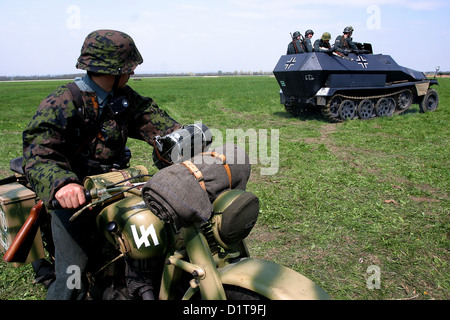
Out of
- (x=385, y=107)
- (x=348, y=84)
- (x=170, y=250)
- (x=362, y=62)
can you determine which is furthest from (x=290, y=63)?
(x=170, y=250)

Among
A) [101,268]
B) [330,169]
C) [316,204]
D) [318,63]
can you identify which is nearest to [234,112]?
[318,63]

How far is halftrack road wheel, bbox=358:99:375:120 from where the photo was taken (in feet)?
45.9

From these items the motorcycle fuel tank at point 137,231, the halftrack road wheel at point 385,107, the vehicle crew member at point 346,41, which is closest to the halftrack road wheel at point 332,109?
the halftrack road wheel at point 385,107

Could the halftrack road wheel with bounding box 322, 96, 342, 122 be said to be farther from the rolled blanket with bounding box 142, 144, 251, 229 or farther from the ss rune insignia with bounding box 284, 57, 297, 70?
the rolled blanket with bounding box 142, 144, 251, 229

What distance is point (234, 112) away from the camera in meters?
17.7

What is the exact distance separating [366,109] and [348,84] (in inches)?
49.7

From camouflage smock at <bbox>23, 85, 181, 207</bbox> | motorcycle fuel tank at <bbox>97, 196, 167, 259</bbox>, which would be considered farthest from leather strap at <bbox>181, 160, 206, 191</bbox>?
camouflage smock at <bbox>23, 85, 181, 207</bbox>

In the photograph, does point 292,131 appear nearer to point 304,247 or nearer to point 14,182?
point 304,247

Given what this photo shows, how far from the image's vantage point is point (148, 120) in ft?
9.25

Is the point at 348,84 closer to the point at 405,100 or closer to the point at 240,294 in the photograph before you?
the point at 405,100

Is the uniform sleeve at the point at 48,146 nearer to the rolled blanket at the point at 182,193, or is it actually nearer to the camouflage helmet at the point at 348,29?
the rolled blanket at the point at 182,193

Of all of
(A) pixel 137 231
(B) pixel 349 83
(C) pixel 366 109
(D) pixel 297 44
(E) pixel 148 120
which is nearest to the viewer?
(A) pixel 137 231

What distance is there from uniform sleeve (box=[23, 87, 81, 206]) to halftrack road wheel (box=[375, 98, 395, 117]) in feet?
45.6

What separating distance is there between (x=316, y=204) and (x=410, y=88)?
12486mm
